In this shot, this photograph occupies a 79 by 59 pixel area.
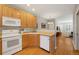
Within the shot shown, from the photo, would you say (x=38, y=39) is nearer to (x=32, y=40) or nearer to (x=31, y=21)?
(x=32, y=40)

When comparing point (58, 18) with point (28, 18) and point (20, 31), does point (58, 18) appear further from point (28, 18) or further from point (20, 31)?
point (20, 31)

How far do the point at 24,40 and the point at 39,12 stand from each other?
4.22ft

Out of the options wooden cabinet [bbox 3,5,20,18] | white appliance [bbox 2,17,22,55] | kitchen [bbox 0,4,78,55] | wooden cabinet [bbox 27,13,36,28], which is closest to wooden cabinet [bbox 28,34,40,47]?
kitchen [bbox 0,4,78,55]

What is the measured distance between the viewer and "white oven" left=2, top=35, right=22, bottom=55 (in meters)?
2.41

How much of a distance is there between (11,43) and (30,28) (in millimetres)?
1377

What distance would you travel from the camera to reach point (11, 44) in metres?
2.68

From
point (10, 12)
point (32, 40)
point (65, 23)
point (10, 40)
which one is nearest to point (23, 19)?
point (10, 12)

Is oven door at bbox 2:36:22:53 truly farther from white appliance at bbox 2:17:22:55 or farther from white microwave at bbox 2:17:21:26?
white microwave at bbox 2:17:21:26

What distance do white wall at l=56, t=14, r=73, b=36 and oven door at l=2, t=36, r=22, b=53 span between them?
1.83 meters

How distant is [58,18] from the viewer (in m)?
3.73

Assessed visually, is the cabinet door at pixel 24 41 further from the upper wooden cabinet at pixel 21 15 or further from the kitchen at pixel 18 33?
the upper wooden cabinet at pixel 21 15

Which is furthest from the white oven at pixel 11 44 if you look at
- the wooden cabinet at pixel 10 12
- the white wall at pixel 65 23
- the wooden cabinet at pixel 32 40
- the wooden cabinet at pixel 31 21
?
the white wall at pixel 65 23

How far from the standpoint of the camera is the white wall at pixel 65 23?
150 inches

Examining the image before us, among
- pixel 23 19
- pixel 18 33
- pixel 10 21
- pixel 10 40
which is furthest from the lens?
pixel 23 19
